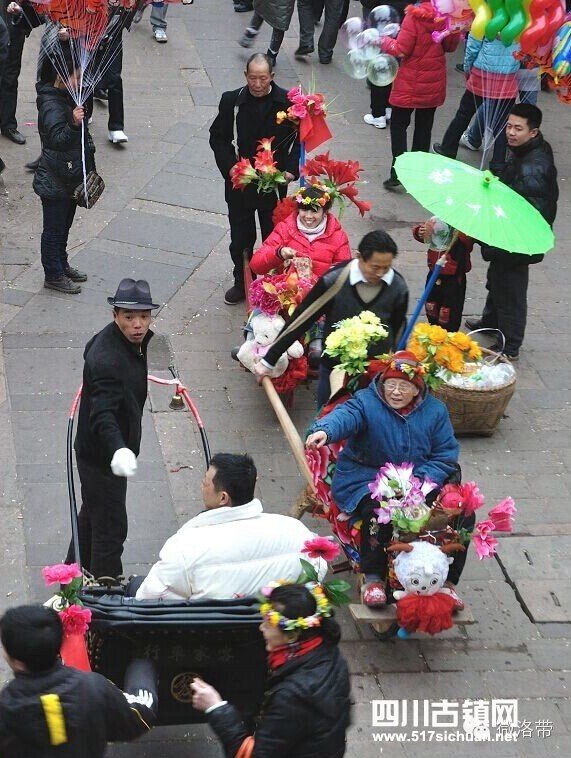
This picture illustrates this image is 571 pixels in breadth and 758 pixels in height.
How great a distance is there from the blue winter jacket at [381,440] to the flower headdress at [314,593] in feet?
3.81

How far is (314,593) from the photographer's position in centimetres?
392

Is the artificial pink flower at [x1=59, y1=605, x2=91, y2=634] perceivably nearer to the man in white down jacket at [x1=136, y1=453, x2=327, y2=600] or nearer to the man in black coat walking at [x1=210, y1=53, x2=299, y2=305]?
the man in white down jacket at [x1=136, y1=453, x2=327, y2=600]

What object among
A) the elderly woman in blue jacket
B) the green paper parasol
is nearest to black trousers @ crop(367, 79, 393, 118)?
the green paper parasol

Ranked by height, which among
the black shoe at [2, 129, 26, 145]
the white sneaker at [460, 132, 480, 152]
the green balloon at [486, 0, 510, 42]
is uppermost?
the green balloon at [486, 0, 510, 42]

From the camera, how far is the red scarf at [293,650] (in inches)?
148

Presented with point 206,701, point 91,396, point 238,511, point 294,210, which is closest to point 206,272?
point 294,210

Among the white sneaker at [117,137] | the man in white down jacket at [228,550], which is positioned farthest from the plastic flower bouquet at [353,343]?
the white sneaker at [117,137]

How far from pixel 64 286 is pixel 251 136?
193cm

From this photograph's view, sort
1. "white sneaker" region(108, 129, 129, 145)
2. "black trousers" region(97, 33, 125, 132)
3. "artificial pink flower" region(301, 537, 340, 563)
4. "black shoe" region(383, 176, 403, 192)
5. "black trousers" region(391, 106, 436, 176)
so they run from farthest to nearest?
"white sneaker" region(108, 129, 129, 145) → "black shoe" region(383, 176, 403, 192) → "black trousers" region(391, 106, 436, 176) → "black trousers" region(97, 33, 125, 132) → "artificial pink flower" region(301, 537, 340, 563)

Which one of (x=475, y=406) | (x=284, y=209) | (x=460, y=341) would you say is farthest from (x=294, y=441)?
(x=284, y=209)

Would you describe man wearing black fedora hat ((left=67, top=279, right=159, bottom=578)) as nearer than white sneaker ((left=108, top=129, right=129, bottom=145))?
Yes

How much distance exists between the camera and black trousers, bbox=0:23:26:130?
35.3 feet

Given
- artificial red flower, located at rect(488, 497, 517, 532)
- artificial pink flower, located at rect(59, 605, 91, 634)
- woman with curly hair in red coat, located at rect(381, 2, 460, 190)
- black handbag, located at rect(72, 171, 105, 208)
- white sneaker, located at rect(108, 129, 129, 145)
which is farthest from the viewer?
white sneaker, located at rect(108, 129, 129, 145)

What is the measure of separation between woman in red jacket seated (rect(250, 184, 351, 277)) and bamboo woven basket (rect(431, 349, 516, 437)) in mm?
1218
